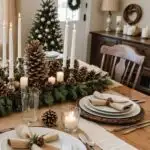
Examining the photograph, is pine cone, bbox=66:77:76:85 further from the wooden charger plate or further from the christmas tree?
the christmas tree

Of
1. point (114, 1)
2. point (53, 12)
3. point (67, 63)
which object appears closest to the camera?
point (67, 63)

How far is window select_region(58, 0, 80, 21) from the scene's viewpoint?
4269mm

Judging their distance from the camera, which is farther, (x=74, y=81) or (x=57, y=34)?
(x=57, y=34)

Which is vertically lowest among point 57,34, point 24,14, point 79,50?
point 79,50

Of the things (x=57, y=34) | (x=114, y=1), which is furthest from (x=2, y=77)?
(x=114, y=1)

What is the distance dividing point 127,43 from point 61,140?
2.80 metres

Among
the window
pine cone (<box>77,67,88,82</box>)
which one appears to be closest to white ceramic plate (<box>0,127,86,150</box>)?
pine cone (<box>77,67,88,82</box>)

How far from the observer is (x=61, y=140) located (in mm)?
1007

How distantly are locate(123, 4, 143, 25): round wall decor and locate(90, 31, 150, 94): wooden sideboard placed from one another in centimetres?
36

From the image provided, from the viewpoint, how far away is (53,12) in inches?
148

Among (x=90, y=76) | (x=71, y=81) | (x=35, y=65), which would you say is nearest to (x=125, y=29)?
(x=90, y=76)

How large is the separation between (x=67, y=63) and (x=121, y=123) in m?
0.58

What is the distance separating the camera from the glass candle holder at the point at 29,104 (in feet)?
3.90

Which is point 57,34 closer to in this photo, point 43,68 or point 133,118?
point 43,68
